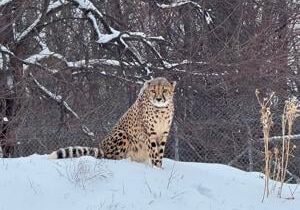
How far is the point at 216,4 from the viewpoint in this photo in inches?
531

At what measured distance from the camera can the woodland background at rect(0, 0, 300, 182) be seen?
11.2 meters

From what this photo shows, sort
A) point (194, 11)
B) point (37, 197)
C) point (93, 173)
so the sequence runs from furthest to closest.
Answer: point (194, 11) → point (93, 173) → point (37, 197)

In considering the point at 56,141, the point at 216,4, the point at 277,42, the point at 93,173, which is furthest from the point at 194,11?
the point at 93,173

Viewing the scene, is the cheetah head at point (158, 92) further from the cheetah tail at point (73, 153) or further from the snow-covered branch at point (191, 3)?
the snow-covered branch at point (191, 3)

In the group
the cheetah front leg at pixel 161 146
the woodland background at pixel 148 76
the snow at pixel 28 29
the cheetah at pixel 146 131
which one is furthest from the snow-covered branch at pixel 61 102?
the cheetah front leg at pixel 161 146

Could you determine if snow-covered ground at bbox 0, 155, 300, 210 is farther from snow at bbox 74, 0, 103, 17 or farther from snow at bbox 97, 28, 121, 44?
snow at bbox 74, 0, 103, 17

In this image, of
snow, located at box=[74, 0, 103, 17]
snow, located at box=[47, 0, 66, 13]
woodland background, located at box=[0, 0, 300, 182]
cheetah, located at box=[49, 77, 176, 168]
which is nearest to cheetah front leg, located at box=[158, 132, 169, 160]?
cheetah, located at box=[49, 77, 176, 168]

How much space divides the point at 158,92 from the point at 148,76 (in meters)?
4.69

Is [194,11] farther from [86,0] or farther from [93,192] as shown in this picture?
[93,192]

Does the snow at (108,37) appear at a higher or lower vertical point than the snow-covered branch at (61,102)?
higher

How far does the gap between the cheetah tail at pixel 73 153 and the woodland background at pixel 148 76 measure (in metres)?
3.83

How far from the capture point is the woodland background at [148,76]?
36.9 feet

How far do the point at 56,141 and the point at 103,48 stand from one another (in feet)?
7.30

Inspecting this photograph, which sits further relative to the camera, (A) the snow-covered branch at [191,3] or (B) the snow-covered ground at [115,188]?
(A) the snow-covered branch at [191,3]
